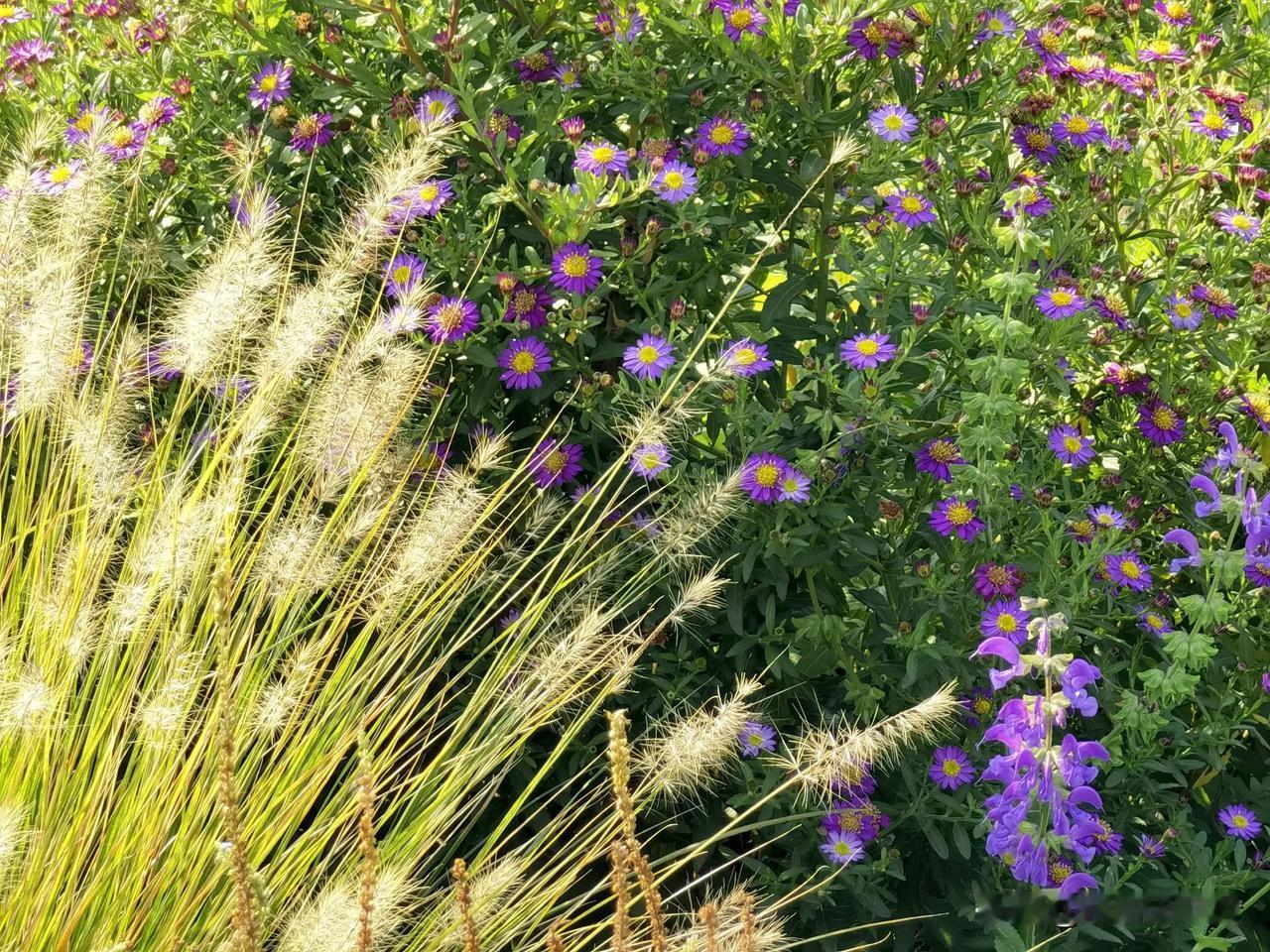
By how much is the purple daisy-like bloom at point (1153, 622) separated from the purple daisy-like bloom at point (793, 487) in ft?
2.42

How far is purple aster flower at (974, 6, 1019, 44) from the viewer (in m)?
2.72

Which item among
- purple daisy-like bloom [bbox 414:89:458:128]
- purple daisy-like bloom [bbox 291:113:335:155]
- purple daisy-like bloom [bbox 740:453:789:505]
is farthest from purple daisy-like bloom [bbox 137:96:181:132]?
purple daisy-like bloom [bbox 740:453:789:505]

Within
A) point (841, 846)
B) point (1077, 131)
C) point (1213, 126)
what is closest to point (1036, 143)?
point (1077, 131)

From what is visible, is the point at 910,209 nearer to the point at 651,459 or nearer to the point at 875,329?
the point at 875,329

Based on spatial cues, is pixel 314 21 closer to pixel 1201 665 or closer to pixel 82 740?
pixel 82 740

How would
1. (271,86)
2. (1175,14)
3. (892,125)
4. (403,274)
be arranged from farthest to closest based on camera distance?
1. (1175,14)
2. (271,86)
3. (892,125)
4. (403,274)

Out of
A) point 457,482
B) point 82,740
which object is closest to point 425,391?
point 457,482

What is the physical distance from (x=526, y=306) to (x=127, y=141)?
0.96 m

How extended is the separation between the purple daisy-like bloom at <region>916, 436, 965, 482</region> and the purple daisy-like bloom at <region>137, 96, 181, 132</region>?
1.69 meters

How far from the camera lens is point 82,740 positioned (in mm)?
2281

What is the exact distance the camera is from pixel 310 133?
9.02 ft

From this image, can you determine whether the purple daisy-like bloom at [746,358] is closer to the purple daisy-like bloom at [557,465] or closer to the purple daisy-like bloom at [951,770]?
the purple daisy-like bloom at [557,465]

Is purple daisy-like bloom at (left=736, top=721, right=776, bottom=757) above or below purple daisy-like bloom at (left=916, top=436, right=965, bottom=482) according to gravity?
below

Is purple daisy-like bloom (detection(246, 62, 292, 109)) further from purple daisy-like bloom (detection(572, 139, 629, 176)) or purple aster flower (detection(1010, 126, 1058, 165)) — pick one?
purple aster flower (detection(1010, 126, 1058, 165))
